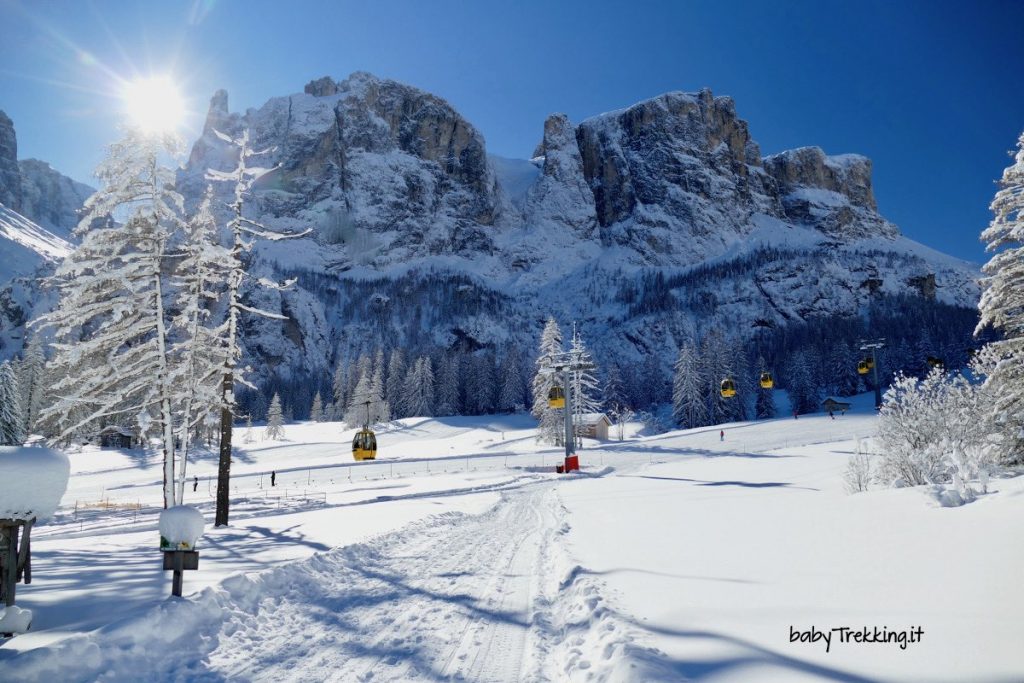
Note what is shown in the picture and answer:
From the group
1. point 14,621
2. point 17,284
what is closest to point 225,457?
point 14,621

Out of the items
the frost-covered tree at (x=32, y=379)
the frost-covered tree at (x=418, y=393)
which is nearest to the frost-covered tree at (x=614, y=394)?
the frost-covered tree at (x=418, y=393)

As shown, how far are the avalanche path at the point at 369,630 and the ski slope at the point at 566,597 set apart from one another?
0.10 ft

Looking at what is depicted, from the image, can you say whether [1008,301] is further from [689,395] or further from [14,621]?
[689,395]

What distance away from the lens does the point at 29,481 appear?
6.17m

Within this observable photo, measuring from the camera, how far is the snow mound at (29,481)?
19.8ft

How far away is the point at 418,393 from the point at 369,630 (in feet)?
269

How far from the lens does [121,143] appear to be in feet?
52.2

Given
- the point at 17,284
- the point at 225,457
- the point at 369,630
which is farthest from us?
the point at 17,284

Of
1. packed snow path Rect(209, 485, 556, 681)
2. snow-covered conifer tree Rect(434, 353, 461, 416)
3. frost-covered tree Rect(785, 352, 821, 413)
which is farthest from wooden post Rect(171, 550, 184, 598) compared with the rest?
snow-covered conifer tree Rect(434, 353, 461, 416)

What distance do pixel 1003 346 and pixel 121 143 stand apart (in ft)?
88.9

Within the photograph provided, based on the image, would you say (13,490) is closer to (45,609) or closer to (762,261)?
(45,609)

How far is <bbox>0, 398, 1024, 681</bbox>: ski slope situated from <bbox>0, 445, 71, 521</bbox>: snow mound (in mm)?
1343

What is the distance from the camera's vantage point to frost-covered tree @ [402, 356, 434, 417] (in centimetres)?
8644

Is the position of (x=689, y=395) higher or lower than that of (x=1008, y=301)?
lower
